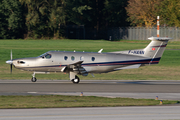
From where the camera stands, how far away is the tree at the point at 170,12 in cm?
7400

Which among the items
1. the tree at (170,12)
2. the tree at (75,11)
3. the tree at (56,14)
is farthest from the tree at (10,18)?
the tree at (170,12)

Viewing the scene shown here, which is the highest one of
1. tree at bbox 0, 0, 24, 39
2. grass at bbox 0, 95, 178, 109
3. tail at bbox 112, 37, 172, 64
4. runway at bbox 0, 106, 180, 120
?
tree at bbox 0, 0, 24, 39

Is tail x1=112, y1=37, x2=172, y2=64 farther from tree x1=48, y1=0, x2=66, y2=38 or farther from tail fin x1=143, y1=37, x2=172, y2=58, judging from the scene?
tree x1=48, y1=0, x2=66, y2=38

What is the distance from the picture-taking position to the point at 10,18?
79.1 metres

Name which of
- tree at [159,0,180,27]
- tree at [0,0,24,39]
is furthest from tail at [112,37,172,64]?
tree at [0,0,24,39]

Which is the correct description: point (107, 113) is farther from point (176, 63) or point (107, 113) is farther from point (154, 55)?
point (176, 63)

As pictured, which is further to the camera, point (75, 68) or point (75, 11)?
point (75, 11)

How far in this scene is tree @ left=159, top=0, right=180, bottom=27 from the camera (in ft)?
243

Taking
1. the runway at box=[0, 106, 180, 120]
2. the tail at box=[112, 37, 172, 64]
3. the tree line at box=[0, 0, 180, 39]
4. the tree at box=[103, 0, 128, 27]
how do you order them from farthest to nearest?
the tree at box=[103, 0, 128, 27] → the tree line at box=[0, 0, 180, 39] → the tail at box=[112, 37, 172, 64] → the runway at box=[0, 106, 180, 120]

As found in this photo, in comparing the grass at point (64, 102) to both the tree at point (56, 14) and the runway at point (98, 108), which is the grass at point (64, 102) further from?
the tree at point (56, 14)

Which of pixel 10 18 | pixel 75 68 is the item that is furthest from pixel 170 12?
pixel 75 68

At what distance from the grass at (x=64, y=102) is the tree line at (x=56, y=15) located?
59.9 metres

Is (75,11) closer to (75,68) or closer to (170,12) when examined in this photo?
(170,12)

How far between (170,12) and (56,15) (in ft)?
87.1
